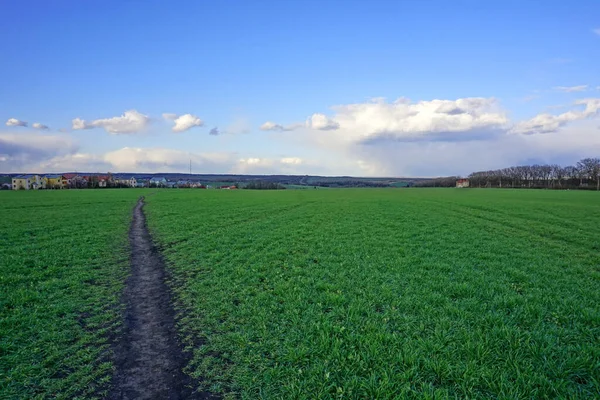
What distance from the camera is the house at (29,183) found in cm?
13955

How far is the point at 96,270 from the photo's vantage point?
14047 millimetres

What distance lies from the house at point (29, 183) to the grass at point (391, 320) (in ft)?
541

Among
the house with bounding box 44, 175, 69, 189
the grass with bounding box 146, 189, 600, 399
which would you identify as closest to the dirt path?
the grass with bounding box 146, 189, 600, 399

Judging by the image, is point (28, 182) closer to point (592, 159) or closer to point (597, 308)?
point (597, 308)

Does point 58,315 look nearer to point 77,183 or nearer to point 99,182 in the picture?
point 99,182

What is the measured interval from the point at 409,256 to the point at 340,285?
5550 millimetres

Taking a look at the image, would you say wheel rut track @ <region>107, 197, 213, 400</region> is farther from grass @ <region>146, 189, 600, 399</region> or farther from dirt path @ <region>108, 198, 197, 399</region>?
grass @ <region>146, 189, 600, 399</region>

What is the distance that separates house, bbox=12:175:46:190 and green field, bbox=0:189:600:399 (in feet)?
519

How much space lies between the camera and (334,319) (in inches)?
338

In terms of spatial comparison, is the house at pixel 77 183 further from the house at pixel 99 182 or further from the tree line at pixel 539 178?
the tree line at pixel 539 178

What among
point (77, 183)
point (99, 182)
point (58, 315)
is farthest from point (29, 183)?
point (58, 315)

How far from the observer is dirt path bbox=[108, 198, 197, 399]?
6090 mm

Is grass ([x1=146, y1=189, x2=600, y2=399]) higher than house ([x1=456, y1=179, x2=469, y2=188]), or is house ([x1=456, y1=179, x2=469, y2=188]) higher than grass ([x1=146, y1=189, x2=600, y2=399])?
house ([x1=456, y1=179, x2=469, y2=188])

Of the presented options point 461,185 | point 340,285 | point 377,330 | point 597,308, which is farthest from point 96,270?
point 461,185
